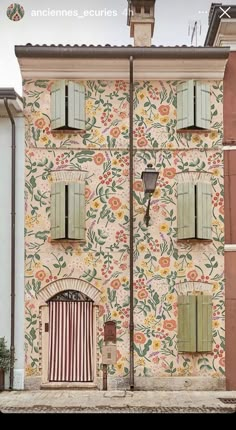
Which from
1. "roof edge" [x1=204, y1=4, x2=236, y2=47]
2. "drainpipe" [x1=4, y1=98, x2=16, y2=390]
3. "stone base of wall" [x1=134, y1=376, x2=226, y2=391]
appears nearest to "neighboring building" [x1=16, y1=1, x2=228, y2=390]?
"stone base of wall" [x1=134, y1=376, x2=226, y2=391]

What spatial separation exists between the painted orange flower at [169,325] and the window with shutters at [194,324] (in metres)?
0.14

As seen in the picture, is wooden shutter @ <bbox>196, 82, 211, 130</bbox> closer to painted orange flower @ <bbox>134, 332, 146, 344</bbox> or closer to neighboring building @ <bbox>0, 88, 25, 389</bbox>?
neighboring building @ <bbox>0, 88, 25, 389</bbox>

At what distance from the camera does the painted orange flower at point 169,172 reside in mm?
11422

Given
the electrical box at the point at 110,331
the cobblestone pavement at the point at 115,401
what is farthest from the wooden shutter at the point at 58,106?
the cobblestone pavement at the point at 115,401

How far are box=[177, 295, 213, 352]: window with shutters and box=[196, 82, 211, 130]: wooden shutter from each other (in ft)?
10.4

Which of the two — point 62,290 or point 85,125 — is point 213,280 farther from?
point 85,125

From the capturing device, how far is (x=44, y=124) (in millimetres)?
11477

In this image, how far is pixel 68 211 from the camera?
1109 cm

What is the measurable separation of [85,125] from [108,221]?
1838 mm

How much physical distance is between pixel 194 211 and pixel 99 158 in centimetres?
201

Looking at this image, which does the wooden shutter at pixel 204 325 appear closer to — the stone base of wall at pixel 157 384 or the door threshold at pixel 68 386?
the stone base of wall at pixel 157 384

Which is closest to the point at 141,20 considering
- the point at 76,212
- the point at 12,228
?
the point at 76,212

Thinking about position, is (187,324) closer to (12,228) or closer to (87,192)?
(87,192)
